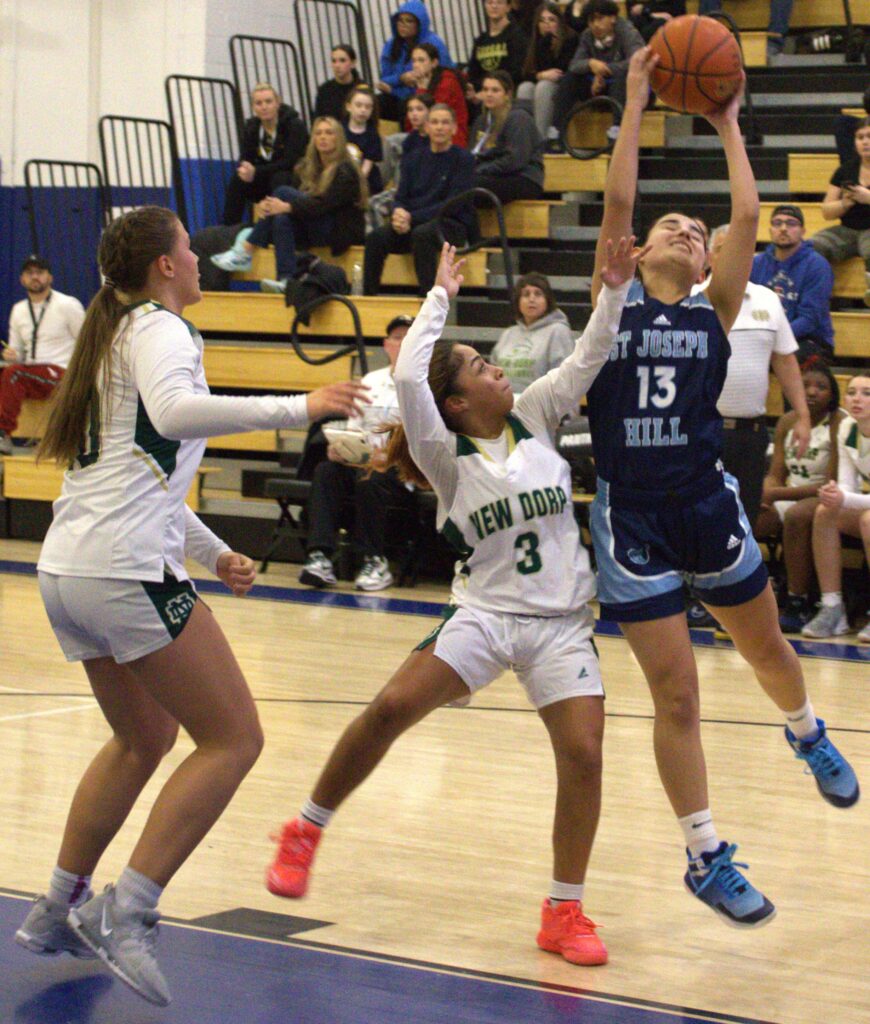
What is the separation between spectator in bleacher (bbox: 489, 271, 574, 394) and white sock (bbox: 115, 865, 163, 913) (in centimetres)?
563

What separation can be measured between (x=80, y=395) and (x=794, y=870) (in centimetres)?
206

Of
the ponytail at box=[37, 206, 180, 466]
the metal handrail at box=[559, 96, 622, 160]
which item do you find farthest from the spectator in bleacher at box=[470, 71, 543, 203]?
the ponytail at box=[37, 206, 180, 466]

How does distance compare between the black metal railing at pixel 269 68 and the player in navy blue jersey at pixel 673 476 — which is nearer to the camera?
the player in navy blue jersey at pixel 673 476

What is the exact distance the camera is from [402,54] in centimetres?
1216

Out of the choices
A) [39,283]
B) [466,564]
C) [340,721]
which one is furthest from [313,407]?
[39,283]

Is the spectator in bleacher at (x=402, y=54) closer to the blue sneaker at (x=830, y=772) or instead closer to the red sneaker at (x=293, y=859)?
the blue sneaker at (x=830, y=772)

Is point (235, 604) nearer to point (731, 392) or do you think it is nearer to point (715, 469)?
point (731, 392)

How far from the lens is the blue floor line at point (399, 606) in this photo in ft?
22.9

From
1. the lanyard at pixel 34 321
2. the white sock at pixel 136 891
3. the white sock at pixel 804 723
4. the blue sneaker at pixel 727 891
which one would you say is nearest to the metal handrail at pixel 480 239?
the lanyard at pixel 34 321

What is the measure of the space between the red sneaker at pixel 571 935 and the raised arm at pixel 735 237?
1275 millimetres

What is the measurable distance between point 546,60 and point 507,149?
1.24 meters

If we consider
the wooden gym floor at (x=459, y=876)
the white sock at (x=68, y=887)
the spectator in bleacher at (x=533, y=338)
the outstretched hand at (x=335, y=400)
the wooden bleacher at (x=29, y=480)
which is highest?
the outstretched hand at (x=335, y=400)

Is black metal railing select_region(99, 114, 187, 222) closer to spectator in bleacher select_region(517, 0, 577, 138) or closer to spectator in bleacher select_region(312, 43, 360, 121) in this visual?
spectator in bleacher select_region(312, 43, 360, 121)

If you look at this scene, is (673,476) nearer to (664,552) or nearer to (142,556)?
(664,552)
